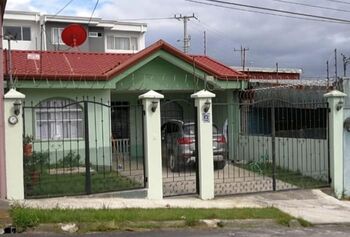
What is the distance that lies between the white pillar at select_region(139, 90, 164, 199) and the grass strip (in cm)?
154

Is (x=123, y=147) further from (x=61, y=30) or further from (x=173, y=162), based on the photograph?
(x=61, y=30)

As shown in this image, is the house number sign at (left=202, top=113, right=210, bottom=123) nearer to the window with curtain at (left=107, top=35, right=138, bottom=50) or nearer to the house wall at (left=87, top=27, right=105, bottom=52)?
Result: the house wall at (left=87, top=27, right=105, bottom=52)

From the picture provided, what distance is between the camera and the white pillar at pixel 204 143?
12.5 m

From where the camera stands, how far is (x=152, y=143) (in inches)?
468

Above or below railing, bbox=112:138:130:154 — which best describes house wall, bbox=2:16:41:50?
above

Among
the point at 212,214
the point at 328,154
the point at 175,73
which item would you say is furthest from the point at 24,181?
the point at 175,73

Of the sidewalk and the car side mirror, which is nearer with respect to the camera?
the sidewalk

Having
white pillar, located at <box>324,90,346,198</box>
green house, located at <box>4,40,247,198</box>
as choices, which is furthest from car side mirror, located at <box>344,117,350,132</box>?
green house, located at <box>4,40,247,198</box>

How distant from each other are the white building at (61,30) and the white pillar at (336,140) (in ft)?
91.5

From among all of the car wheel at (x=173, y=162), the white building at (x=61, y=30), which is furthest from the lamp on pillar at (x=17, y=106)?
the white building at (x=61, y=30)

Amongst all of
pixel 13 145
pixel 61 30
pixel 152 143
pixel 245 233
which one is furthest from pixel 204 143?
pixel 61 30

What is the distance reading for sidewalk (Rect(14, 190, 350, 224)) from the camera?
10633mm

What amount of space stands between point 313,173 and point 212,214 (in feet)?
21.3

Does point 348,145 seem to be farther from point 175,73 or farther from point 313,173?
point 175,73
